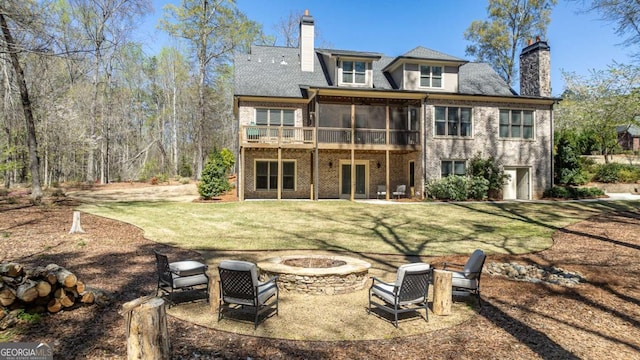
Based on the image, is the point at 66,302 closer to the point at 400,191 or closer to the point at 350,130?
the point at 350,130

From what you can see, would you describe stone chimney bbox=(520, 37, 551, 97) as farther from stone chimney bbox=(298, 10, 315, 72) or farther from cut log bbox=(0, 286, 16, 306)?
cut log bbox=(0, 286, 16, 306)

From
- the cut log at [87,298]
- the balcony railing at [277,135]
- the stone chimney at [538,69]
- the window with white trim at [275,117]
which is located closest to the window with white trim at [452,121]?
the stone chimney at [538,69]

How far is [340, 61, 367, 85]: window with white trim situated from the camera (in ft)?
71.9

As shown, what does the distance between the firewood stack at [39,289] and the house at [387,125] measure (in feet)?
48.3

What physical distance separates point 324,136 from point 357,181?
4.06 meters

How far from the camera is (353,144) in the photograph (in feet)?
65.9

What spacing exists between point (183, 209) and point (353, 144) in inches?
366

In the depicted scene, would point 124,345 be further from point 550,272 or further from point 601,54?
point 601,54

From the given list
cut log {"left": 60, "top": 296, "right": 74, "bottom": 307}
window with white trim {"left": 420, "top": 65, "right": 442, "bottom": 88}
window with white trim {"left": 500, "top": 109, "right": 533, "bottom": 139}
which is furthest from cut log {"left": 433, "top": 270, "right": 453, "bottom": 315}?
window with white trim {"left": 500, "top": 109, "right": 533, "bottom": 139}

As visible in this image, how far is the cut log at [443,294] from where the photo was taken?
19.1ft

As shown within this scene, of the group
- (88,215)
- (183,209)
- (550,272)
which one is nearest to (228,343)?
(550,272)

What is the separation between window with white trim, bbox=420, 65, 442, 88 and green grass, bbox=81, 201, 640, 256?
7.82 metres

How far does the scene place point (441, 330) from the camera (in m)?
5.22

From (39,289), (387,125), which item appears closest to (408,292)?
(39,289)
